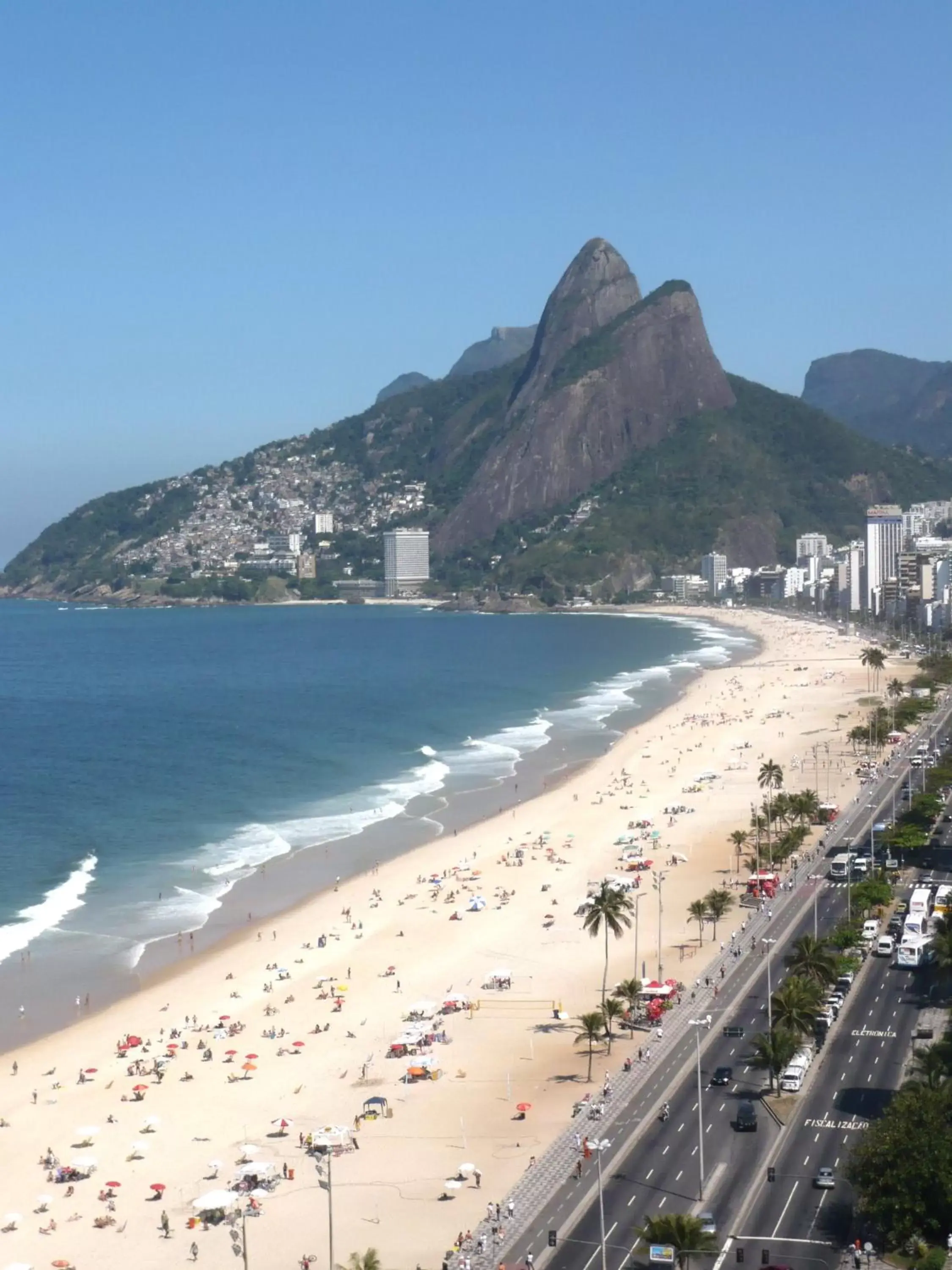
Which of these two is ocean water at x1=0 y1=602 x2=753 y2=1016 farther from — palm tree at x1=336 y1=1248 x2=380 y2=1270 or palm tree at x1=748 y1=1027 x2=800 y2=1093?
palm tree at x1=336 y1=1248 x2=380 y2=1270

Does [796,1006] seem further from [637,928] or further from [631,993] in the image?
[637,928]

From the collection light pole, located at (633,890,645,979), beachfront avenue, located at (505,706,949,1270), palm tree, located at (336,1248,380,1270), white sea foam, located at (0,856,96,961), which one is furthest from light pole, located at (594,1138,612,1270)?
white sea foam, located at (0,856,96,961)

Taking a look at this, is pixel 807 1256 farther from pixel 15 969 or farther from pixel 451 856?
pixel 451 856

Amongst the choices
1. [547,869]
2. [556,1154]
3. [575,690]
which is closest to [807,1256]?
[556,1154]

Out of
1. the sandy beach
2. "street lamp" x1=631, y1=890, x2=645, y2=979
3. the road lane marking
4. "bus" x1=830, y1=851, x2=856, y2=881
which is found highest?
"bus" x1=830, y1=851, x2=856, y2=881

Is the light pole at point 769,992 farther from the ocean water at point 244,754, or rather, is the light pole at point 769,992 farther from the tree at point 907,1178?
the ocean water at point 244,754

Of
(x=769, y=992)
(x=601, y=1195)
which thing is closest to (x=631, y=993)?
(x=769, y=992)
